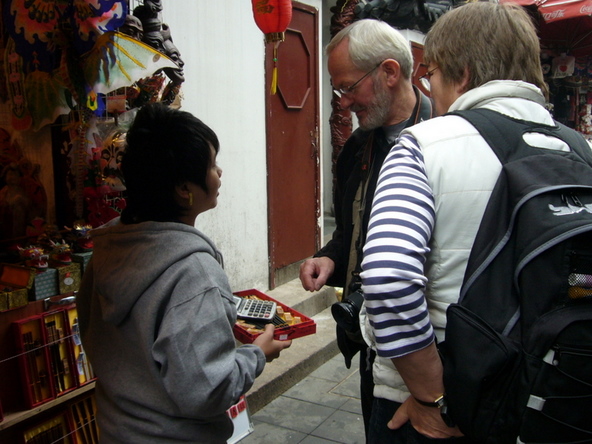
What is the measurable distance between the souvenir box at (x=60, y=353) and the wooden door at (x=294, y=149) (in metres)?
2.83

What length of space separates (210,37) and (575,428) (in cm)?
378

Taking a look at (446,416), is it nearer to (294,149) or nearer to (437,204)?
(437,204)

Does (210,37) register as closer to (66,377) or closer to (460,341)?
(66,377)

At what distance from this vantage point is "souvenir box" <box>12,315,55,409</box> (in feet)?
6.79

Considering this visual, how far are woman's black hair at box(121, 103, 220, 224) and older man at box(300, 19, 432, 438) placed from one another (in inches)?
31.2

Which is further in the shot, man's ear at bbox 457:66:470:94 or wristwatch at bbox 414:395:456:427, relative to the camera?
man's ear at bbox 457:66:470:94

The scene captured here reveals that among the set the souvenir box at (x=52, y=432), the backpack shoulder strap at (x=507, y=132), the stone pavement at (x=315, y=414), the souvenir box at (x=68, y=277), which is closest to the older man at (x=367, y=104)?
A: the backpack shoulder strap at (x=507, y=132)

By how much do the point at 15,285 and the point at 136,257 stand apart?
3.25ft

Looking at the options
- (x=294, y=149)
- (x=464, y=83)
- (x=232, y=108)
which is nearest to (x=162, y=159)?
(x=464, y=83)

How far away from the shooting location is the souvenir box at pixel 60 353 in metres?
2.19

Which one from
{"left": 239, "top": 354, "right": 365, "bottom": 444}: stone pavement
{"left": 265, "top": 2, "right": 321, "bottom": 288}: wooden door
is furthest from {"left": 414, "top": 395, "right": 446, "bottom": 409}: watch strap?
{"left": 265, "top": 2, "right": 321, "bottom": 288}: wooden door

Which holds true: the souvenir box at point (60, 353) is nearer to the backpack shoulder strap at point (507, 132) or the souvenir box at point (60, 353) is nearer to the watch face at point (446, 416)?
the watch face at point (446, 416)

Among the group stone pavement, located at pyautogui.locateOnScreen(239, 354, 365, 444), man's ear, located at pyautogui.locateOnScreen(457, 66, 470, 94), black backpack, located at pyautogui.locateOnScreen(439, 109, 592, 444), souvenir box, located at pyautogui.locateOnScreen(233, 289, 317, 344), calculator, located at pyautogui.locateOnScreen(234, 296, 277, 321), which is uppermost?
man's ear, located at pyautogui.locateOnScreen(457, 66, 470, 94)

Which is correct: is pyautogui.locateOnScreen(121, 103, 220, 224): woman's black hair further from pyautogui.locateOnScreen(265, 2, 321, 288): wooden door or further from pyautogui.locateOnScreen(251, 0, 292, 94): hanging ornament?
pyautogui.locateOnScreen(265, 2, 321, 288): wooden door
